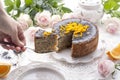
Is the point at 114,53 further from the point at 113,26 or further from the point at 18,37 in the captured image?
the point at 18,37

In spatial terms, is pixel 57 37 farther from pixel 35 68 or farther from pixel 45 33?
pixel 35 68

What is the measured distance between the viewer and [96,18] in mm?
1502

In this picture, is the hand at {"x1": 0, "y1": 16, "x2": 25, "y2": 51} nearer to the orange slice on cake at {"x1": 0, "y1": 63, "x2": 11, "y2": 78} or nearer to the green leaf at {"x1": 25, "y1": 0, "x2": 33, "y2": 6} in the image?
the orange slice on cake at {"x1": 0, "y1": 63, "x2": 11, "y2": 78}

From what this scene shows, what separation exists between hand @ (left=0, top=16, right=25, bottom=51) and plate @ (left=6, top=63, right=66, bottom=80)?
0.09 metres

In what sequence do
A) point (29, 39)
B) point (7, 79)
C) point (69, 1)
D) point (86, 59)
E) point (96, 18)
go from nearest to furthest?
1. point (7, 79)
2. point (86, 59)
3. point (29, 39)
4. point (96, 18)
5. point (69, 1)

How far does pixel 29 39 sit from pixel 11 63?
198 mm

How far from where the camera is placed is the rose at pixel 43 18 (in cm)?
146

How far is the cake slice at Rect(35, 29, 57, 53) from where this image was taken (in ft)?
4.26

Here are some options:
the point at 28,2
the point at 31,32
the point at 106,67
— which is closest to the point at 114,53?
the point at 106,67

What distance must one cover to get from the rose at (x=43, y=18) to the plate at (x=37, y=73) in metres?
0.32

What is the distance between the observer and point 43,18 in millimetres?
1465

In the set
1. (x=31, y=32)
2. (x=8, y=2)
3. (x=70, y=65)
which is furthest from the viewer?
(x=8, y=2)

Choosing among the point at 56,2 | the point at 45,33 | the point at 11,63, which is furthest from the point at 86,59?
the point at 56,2

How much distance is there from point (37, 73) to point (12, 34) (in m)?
0.19
